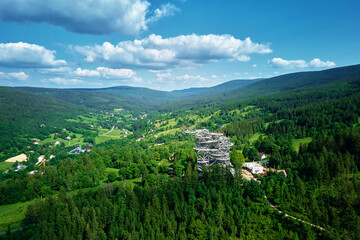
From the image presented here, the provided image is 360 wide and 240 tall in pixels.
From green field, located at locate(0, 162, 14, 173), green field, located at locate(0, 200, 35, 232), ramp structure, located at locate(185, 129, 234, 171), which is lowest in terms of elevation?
green field, located at locate(0, 162, 14, 173)

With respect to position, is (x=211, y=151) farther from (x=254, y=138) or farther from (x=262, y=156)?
(x=254, y=138)

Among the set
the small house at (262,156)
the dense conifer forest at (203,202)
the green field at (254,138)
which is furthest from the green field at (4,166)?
the green field at (254,138)

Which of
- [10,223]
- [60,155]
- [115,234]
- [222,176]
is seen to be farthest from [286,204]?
[60,155]

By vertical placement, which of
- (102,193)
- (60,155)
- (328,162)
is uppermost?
(328,162)

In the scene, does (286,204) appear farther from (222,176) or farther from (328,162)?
(328,162)

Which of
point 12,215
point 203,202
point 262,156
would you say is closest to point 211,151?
point 203,202

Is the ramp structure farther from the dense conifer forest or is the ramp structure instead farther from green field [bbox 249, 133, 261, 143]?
Answer: green field [bbox 249, 133, 261, 143]

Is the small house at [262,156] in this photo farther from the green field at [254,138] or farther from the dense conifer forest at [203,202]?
the green field at [254,138]

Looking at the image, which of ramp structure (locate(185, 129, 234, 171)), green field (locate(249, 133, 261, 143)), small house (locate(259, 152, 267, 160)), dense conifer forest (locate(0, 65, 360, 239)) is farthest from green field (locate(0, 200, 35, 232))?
green field (locate(249, 133, 261, 143))
